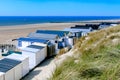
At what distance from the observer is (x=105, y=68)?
4797 millimetres

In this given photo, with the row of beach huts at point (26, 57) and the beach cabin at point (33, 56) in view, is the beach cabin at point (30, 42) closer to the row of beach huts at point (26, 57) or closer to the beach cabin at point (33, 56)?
the row of beach huts at point (26, 57)

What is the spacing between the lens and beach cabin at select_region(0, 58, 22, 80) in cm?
1245

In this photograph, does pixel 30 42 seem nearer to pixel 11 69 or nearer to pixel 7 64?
pixel 7 64

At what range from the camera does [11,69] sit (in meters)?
12.9

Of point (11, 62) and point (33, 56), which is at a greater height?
point (11, 62)

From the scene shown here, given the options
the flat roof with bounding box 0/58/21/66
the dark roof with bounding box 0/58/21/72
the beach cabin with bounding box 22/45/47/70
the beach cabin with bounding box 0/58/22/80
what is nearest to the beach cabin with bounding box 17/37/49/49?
the beach cabin with bounding box 22/45/47/70

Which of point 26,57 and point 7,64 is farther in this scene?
point 26,57

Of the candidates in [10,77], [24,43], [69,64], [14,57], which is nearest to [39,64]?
[14,57]

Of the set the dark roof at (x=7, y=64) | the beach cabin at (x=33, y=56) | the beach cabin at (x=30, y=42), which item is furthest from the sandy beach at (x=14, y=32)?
the dark roof at (x=7, y=64)

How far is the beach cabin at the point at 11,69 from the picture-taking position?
12.4 m

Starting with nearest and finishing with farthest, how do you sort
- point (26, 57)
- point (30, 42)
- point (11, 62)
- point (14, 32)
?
point (11, 62) → point (26, 57) → point (30, 42) → point (14, 32)

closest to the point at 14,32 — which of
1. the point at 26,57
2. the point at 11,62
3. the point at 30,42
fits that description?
the point at 30,42

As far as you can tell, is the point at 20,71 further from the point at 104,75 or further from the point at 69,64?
the point at 104,75

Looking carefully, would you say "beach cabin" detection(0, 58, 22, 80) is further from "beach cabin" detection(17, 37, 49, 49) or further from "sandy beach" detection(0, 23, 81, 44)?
"sandy beach" detection(0, 23, 81, 44)
